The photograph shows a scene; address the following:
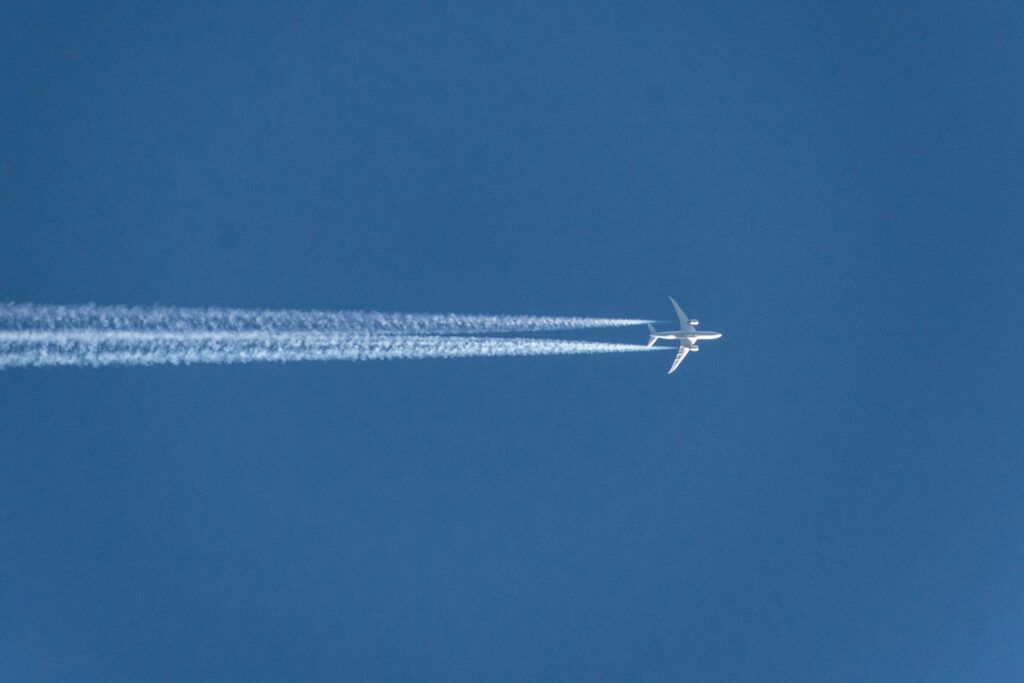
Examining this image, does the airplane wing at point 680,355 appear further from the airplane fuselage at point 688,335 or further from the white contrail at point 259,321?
the white contrail at point 259,321

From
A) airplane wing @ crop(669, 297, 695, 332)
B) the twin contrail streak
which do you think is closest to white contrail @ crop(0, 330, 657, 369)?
the twin contrail streak

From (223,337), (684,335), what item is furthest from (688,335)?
(223,337)

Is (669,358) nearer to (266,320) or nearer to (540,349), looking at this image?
(540,349)

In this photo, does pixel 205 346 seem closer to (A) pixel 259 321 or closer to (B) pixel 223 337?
(B) pixel 223 337

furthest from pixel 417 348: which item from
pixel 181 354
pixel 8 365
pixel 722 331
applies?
pixel 722 331

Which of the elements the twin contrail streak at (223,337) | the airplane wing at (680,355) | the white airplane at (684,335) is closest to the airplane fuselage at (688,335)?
the white airplane at (684,335)

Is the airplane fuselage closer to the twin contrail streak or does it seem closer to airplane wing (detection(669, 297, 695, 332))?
airplane wing (detection(669, 297, 695, 332))
